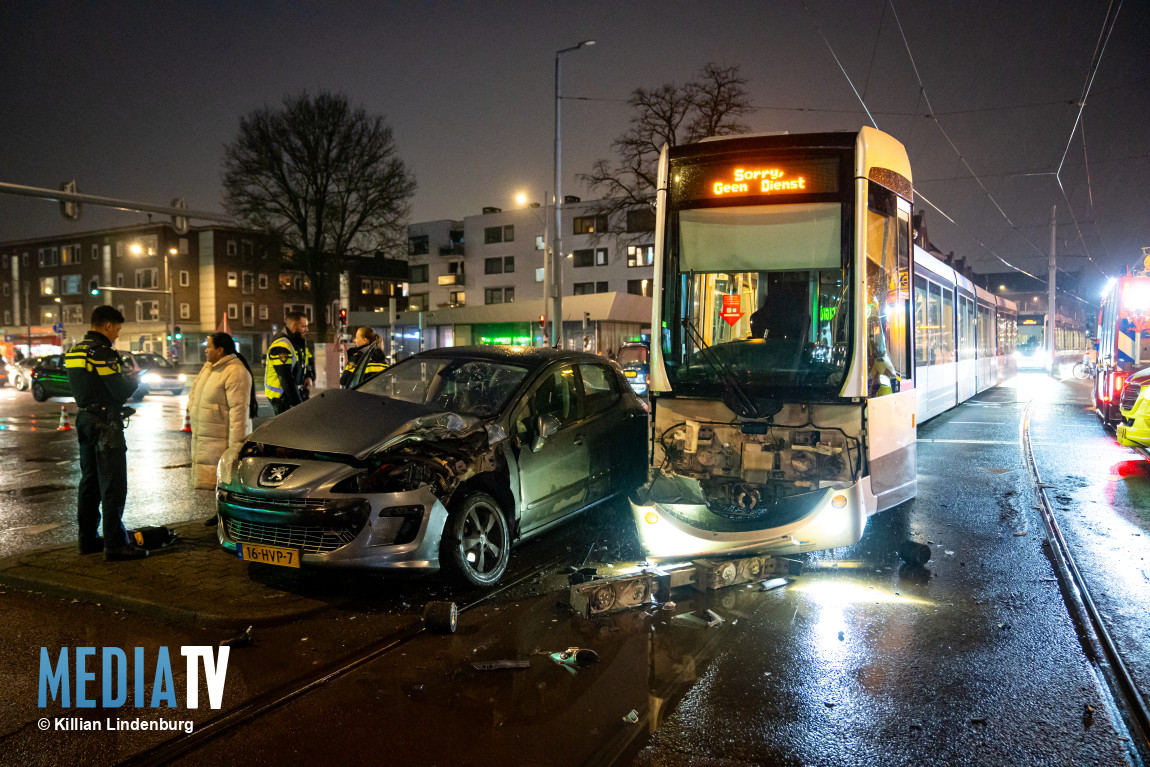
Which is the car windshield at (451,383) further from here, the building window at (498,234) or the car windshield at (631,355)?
the building window at (498,234)

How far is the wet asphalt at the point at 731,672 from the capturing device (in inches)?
133

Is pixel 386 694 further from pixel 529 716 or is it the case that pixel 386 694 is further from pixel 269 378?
pixel 269 378

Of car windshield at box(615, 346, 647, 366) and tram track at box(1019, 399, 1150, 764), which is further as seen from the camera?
car windshield at box(615, 346, 647, 366)

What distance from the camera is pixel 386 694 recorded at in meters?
3.89

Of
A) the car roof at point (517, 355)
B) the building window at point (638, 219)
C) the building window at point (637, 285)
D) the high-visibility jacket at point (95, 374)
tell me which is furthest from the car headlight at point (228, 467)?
the building window at point (637, 285)

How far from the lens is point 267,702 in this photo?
3816mm

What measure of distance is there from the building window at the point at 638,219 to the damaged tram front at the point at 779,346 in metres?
21.3

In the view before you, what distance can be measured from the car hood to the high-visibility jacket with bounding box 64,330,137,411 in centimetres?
125

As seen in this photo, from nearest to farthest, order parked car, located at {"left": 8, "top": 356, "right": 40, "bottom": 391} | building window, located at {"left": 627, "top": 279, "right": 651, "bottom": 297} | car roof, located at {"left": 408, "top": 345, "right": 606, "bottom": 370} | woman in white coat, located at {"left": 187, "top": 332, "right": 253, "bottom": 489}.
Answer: car roof, located at {"left": 408, "top": 345, "right": 606, "bottom": 370} → woman in white coat, located at {"left": 187, "top": 332, "right": 253, "bottom": 489} → parked car, located at {"left": 8, "top": 356, "right": 40, "bottom": 391} → building window, located at {"left": 627, "top": 279, "right": 651, "bottom": 297}

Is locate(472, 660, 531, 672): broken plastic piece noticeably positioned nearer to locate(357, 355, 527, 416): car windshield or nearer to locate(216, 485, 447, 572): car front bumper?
locate(216, 485, 447, 572): car front bumper

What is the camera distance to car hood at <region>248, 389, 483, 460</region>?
536cm

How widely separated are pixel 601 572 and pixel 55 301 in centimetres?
8184

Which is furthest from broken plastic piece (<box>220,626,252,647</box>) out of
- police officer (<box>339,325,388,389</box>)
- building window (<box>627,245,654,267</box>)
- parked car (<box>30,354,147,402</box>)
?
building window (<box>627,245,654,267</box>)

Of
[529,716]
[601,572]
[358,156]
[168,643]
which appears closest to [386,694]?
[529,716]
